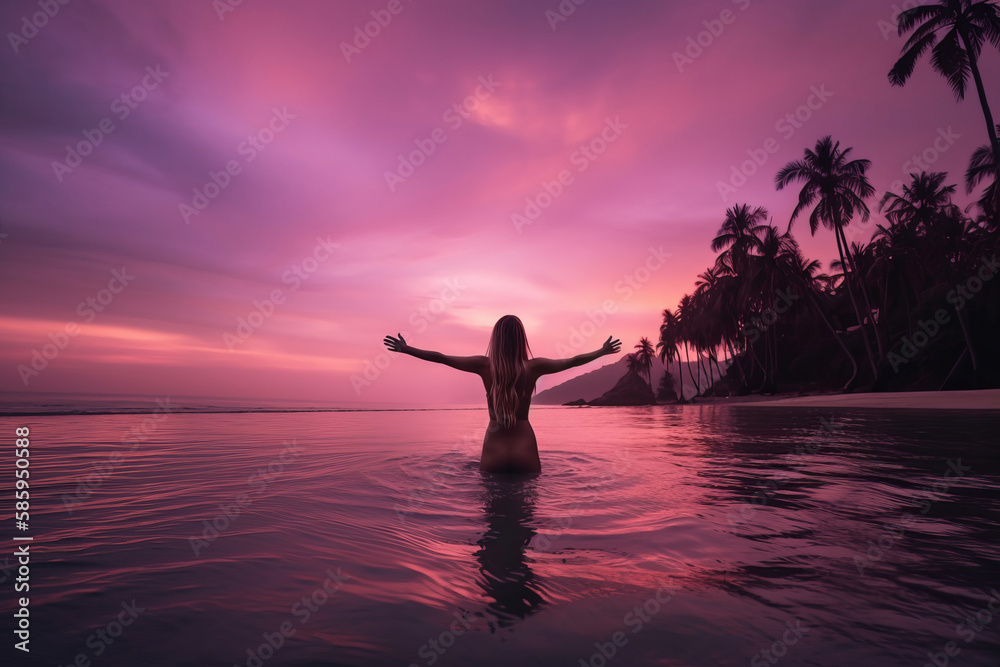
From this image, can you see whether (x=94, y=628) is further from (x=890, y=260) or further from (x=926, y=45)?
(x=890, y=260)

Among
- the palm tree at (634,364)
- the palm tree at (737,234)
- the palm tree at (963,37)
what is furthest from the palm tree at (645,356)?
the palm tree at (963,37)

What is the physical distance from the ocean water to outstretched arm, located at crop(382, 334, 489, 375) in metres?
1.27

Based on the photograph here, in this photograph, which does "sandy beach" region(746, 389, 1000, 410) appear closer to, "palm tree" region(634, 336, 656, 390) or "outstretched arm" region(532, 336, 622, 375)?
"outstretched arm" region(532, 336, 622, 375)

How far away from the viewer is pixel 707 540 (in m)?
2.79

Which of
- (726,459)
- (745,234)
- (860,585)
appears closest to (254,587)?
(860,585)

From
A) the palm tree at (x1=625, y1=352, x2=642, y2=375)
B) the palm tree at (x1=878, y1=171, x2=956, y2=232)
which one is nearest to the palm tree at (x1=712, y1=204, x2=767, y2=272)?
the palm tree at (x1=878, y1=171, x2=956, y2=232)

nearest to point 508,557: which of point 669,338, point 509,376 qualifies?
point 509,376

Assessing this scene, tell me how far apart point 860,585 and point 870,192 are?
125 ft

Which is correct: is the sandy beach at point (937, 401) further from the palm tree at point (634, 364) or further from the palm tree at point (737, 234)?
the palm tree at point (634, 364)

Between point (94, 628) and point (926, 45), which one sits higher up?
point (926, 45)

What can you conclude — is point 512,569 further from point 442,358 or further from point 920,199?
point 920,199

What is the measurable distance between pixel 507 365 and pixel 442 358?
0.75 meters

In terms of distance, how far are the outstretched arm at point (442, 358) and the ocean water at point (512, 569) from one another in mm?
1274

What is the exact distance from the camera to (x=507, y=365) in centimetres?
485
